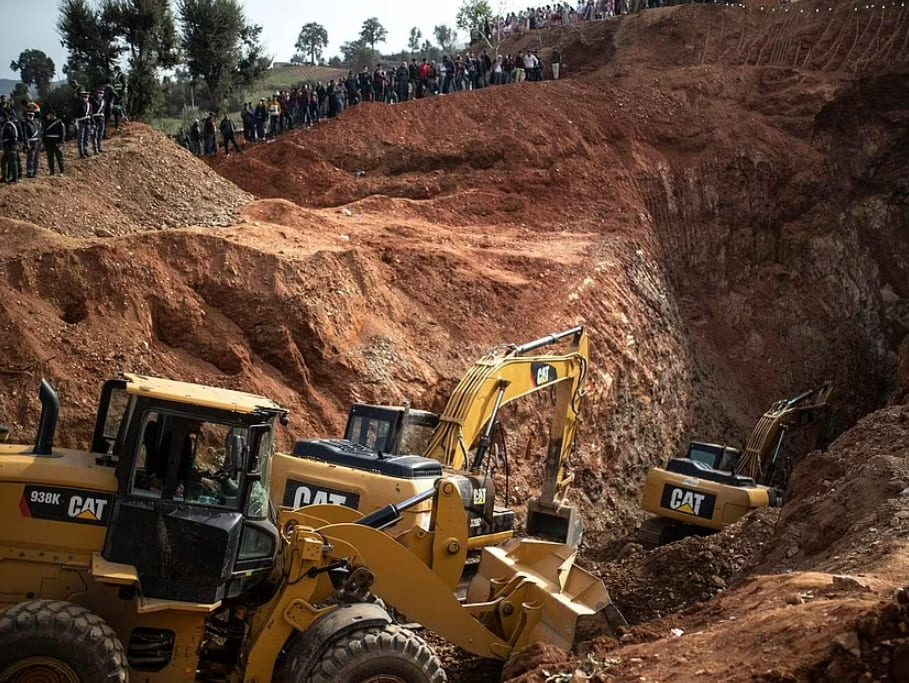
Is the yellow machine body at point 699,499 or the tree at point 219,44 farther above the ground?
the tree at point 219,44

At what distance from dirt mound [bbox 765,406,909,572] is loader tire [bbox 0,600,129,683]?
22.5 ft

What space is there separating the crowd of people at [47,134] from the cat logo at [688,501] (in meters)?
13.0

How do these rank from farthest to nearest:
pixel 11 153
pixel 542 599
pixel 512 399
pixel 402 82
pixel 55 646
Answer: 1. pixel 402 82
2. pixel 11 153
3. pixel 512 399
4. pixel 542 599
5. pixel 55 646

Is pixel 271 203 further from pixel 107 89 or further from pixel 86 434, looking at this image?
pixel 86 434

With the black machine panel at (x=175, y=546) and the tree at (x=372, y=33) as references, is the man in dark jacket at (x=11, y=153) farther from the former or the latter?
the tree at (x=372, y=33)

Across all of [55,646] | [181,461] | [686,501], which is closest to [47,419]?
[181,461]

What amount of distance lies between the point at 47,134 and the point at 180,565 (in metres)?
14.2

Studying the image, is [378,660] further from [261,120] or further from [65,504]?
[261,120]

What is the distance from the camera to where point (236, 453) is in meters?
7.83

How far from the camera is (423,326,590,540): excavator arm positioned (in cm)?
1374

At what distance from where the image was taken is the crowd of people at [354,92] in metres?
29.6

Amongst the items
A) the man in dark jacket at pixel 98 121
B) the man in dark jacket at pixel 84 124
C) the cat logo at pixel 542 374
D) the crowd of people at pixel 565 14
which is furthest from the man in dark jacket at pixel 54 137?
the crowd of people at pixel 565 14

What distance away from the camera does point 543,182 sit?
92.6 feet

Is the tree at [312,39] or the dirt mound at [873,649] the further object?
the tree at [312,39]
